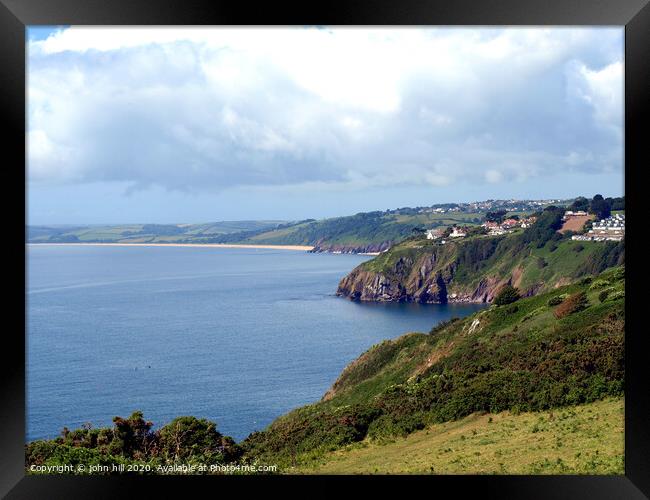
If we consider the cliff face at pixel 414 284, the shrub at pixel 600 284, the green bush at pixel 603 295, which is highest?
the shrub at pixel 600 284

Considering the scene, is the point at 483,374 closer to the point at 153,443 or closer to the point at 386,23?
the point at 153,443

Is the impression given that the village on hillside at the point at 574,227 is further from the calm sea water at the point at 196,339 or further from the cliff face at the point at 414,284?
the calm sea water at the point at 196,339

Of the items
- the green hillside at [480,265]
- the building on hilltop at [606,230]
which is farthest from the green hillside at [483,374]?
the building on hilltop at [606,230]

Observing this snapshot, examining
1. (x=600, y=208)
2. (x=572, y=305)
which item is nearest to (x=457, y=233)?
(x=600, y=208)

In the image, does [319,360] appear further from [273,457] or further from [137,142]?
[137,142]

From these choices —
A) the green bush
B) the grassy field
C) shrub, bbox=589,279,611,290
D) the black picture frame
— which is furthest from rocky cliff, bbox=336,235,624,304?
the black picture frame

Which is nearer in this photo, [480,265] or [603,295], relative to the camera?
[603,295]
